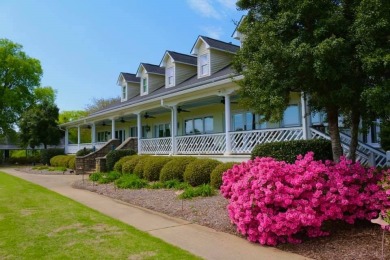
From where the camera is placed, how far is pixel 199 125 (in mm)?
21656

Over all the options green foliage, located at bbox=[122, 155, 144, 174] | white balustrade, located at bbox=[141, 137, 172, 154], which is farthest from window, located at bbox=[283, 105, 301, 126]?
green foliage, located at bbox=[122, 155, 144, 174]

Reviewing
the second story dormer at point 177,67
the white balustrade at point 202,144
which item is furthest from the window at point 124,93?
the white balustrade at point 202,144

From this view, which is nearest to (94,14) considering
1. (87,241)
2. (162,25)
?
(162,25)

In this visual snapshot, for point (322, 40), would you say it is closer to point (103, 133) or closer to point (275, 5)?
point (275, 5)

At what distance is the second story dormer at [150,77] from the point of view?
2667 cm

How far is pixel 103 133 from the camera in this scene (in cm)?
3562

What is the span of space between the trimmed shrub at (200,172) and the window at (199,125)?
27.0 ft

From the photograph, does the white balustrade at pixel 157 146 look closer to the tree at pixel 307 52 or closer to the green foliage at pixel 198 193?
the green foliage at pixel 198 193

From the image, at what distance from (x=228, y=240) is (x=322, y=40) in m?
3.94

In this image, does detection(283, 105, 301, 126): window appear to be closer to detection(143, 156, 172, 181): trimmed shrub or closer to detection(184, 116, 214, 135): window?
detection(143, 156, 172, 181): trimmed shrub

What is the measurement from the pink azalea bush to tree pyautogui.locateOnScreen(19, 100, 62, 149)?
109 ft

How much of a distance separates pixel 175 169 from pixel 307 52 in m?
8.59

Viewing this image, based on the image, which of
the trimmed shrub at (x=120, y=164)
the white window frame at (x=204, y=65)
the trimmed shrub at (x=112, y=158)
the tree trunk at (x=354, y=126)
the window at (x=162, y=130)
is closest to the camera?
the tree trunk at (x=354, y=126)

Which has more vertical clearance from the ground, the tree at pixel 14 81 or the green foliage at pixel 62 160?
the tree at pixel 14 81
